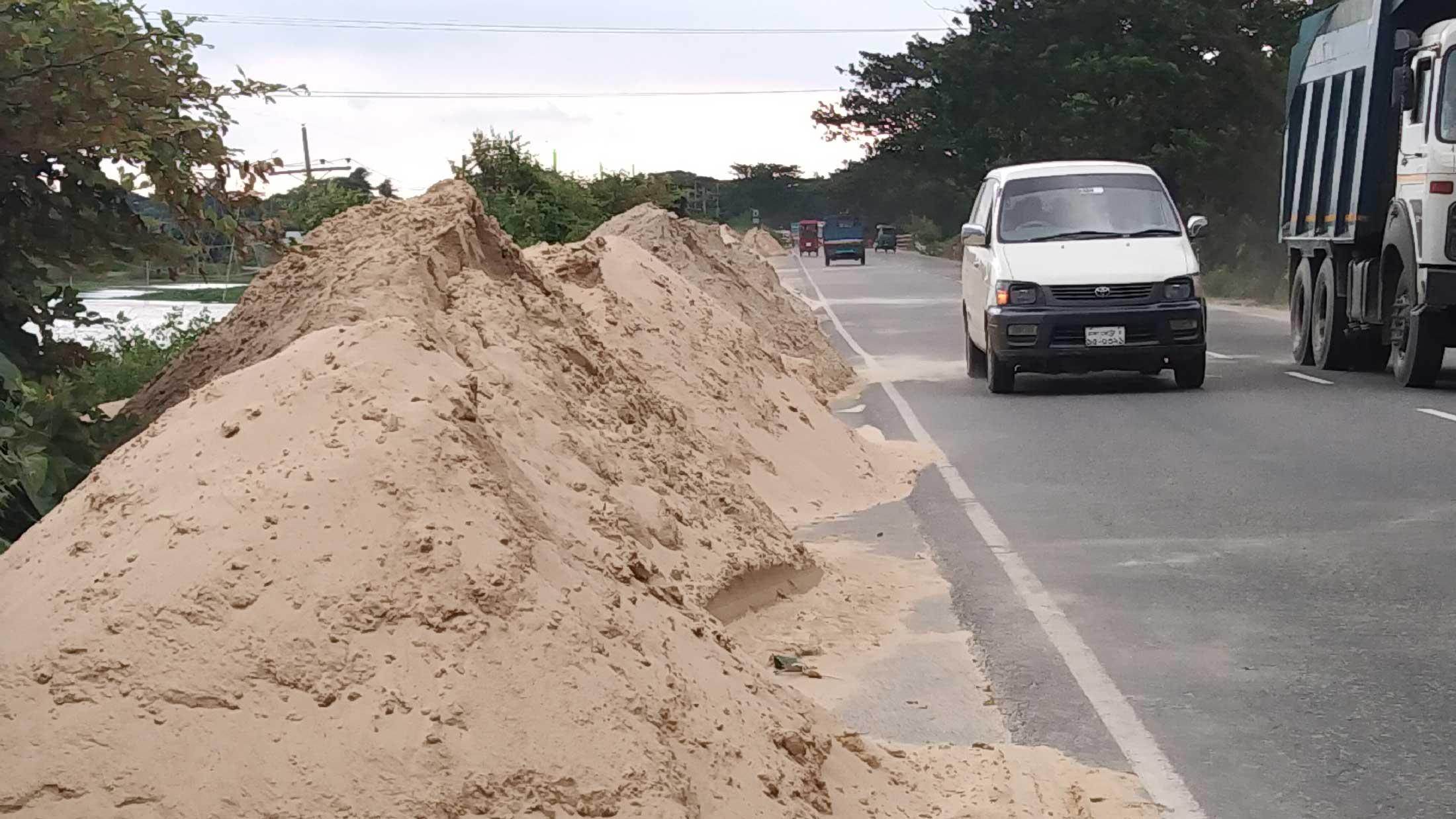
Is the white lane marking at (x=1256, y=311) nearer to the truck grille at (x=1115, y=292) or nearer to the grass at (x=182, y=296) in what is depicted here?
the truck grille at (x=1115, y=292)

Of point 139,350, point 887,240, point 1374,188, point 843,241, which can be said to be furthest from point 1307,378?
point 887,240

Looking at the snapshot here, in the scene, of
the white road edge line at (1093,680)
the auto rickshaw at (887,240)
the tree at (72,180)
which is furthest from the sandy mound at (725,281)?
the auto rickshaw at (887,240)

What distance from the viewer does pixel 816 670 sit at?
6.92m

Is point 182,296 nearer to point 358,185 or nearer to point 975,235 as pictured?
point 358,185

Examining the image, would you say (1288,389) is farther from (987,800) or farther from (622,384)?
(987,800)

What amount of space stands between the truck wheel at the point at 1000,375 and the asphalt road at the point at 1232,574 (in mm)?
310

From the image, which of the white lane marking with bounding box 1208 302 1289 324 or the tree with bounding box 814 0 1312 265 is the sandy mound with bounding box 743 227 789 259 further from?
the white lane marking with bounding box 1208 302 1289 324

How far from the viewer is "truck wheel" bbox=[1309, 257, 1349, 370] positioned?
18.9m

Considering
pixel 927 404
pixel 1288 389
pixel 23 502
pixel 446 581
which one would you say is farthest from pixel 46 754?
pixel 1288 389

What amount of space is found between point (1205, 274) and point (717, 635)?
1655 inches

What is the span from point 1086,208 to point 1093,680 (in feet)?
38.2

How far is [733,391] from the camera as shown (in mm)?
12258

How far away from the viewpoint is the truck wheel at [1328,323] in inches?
743

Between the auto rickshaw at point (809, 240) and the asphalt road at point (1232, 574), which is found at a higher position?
the asphalt road at point (1232, 574)
